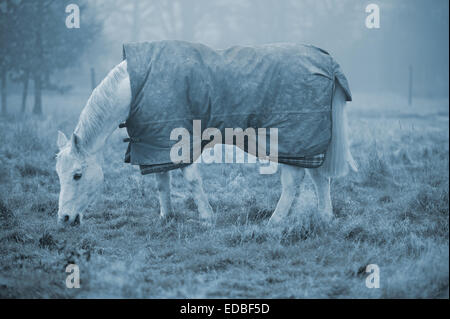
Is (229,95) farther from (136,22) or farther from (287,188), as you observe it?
(136,22)

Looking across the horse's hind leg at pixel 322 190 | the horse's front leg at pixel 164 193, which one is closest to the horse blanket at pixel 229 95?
the horse's hind leg at pixel 322 190

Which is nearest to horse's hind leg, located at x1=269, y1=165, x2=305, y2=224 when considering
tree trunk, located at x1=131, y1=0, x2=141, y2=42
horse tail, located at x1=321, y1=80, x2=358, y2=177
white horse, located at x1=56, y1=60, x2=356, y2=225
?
white horse, located at x1=56, y1=60, x2=356, y2=225

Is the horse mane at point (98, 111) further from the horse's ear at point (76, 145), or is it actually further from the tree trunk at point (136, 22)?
the tree trunk at point (136, 22)

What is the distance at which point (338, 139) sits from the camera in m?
4.28

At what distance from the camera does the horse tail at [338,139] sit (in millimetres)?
4266

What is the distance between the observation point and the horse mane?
3855 mm

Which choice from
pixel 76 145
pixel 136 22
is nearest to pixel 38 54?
pixel 136 22

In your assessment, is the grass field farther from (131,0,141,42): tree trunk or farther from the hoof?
(131,0,141,42): tree trunk

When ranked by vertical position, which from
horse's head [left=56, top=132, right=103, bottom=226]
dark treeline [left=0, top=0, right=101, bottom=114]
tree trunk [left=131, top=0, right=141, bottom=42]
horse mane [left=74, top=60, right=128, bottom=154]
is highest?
tree trunk [left=131, top=0, right=141, bottom=42]

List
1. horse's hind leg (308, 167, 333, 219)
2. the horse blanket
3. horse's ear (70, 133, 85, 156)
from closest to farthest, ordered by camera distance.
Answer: horse's ear (70, 133, 85, 156) → the horse blanket → horse's hind leg (308, 167, 333, 219)

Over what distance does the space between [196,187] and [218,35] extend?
1918cm

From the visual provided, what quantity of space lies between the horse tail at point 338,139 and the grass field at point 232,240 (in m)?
0.50
